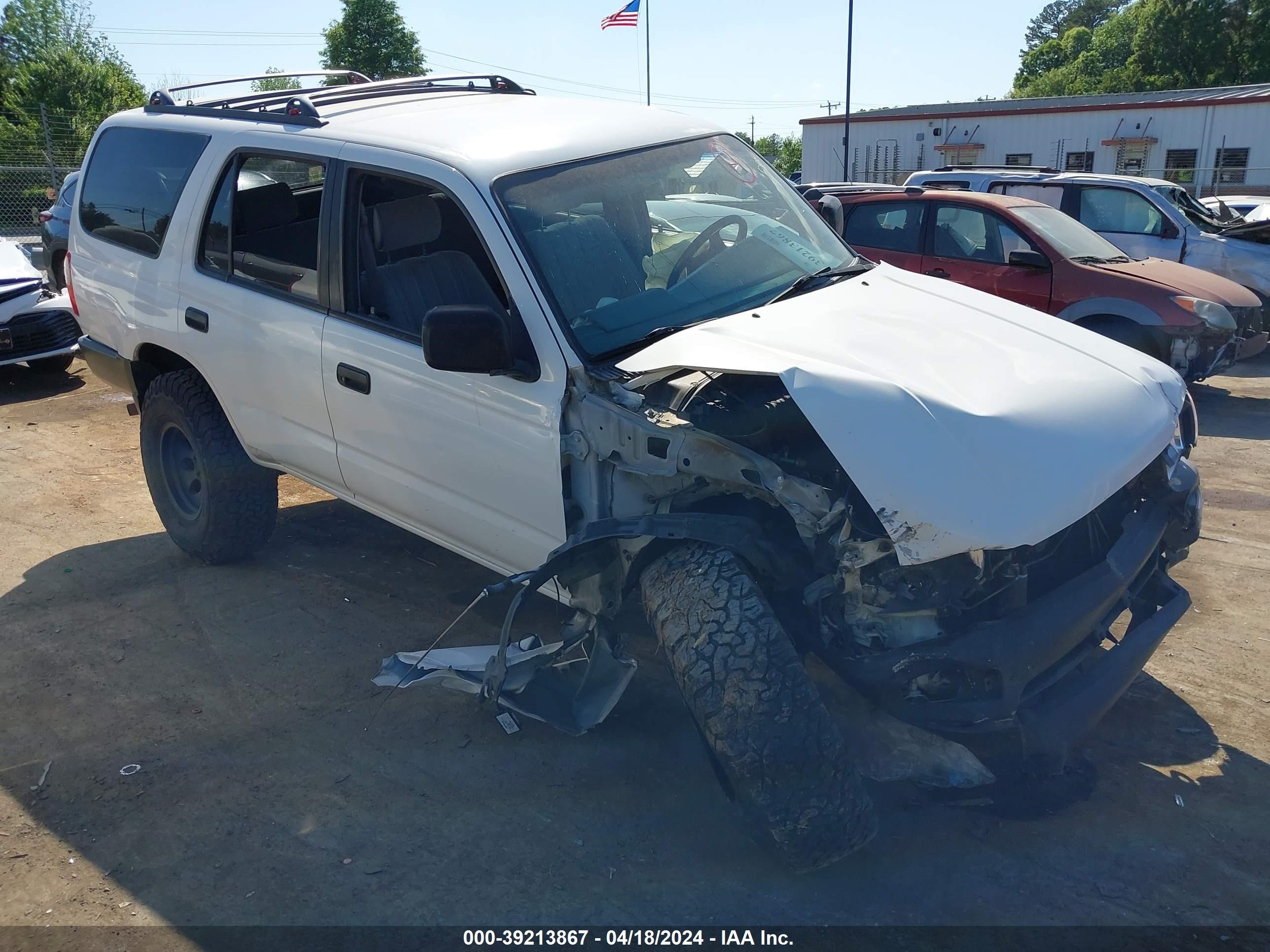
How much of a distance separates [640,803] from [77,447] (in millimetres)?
5868

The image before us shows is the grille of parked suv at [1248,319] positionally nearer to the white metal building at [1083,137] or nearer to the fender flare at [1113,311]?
the fender flare at [1113,311]

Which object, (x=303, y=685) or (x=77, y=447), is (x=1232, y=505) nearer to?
(x=303, y=685)

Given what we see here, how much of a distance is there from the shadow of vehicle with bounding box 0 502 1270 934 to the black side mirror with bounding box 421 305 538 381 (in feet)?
4.57

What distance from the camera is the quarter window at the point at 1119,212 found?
10.7 meters

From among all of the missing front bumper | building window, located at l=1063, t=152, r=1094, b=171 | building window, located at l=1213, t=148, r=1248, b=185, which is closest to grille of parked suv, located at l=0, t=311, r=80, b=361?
the missing front bumper

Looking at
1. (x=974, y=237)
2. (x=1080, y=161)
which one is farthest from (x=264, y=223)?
(x=1080, y=161)

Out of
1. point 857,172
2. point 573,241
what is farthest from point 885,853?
point 857,172

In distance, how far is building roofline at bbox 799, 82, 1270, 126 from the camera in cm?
3170

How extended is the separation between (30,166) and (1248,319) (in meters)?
21.5

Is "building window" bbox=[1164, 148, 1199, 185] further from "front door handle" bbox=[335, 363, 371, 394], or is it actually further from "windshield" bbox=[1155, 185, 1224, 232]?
"front door handle" bbox=[335, 363, 371, 394]

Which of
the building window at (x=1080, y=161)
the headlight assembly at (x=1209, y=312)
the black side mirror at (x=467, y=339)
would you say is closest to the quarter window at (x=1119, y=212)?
the headlight assembly at (x=1209, y=312)

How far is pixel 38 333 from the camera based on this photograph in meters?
9.36

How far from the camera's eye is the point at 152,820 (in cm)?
340

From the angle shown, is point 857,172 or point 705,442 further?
point 857,172
